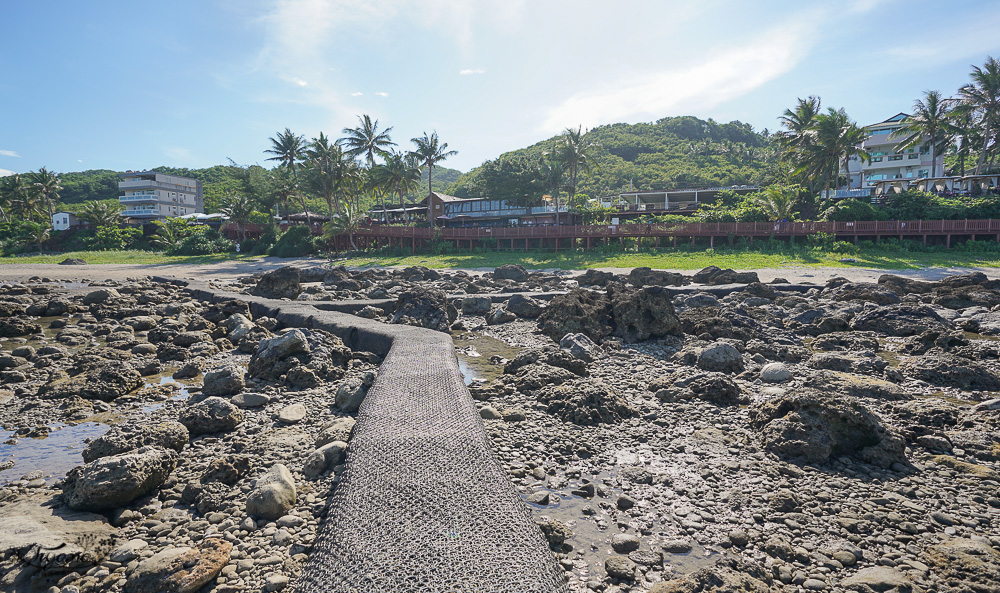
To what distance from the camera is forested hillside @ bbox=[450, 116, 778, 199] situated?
185ft

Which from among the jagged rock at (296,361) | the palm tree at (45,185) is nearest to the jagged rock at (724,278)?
the jagged rock at (296,361)

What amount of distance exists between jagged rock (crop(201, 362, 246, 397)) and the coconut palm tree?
67.5 m

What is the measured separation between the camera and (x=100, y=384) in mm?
8781

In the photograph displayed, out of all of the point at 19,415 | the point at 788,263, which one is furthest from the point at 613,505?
the point at 788,263

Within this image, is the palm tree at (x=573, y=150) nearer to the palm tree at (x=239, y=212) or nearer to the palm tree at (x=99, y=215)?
the palm tree at (x=239, y=212)

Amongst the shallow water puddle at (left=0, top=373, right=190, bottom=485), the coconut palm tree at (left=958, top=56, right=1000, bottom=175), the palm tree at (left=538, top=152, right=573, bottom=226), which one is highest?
the coconut palm tree at (left=958, top=56, right=1000, bottom=175)

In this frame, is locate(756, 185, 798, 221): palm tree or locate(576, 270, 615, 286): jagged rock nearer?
locate(576, 270, 615, 286): jagged rock

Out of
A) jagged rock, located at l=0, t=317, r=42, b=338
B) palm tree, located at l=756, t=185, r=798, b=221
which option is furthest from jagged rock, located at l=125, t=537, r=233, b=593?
palm tree, located at l=756, t=185, r=798, b=221

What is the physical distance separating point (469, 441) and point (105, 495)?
3.72 meters

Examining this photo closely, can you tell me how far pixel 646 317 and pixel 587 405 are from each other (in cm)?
637

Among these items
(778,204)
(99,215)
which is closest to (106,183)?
(99,215)

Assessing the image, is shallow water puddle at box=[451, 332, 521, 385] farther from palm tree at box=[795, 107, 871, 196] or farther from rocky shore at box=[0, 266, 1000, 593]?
palm tree at box=[795, 107, 871, 196]

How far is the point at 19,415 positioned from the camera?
788 cm

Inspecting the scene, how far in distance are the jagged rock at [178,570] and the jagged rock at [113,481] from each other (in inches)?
52.7
